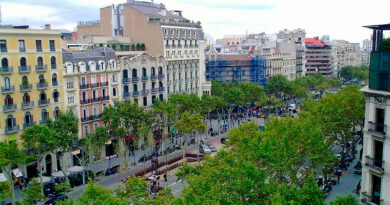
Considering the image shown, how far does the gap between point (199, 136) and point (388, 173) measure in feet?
193

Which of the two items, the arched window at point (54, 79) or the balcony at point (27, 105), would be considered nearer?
Answer: the balcony at point (27, 105)

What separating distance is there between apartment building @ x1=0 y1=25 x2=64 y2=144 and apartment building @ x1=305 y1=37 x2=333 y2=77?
130 meters

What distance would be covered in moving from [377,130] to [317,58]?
148937 millimetres

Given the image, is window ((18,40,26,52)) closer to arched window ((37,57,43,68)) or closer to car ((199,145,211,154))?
arched window ((37,57,43,68))

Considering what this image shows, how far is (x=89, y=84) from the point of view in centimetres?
6531

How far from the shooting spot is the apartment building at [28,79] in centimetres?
5405

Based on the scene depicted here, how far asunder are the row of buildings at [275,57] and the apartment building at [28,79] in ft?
204

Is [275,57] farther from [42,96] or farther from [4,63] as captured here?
[4,63]

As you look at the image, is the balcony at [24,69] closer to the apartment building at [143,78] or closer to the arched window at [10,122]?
the arched window at [10,122]

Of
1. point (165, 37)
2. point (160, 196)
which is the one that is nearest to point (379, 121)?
point (160, 196)

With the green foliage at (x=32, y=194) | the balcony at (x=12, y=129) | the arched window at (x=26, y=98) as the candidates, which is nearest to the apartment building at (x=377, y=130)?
the green foliage at (x=32, y=194)

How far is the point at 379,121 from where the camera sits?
3014cm

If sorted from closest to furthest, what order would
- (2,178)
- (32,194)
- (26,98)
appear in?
1. (32,194)
2. (2,178)
3. (26,98)

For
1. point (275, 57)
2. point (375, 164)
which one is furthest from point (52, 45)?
point (275, 57)
